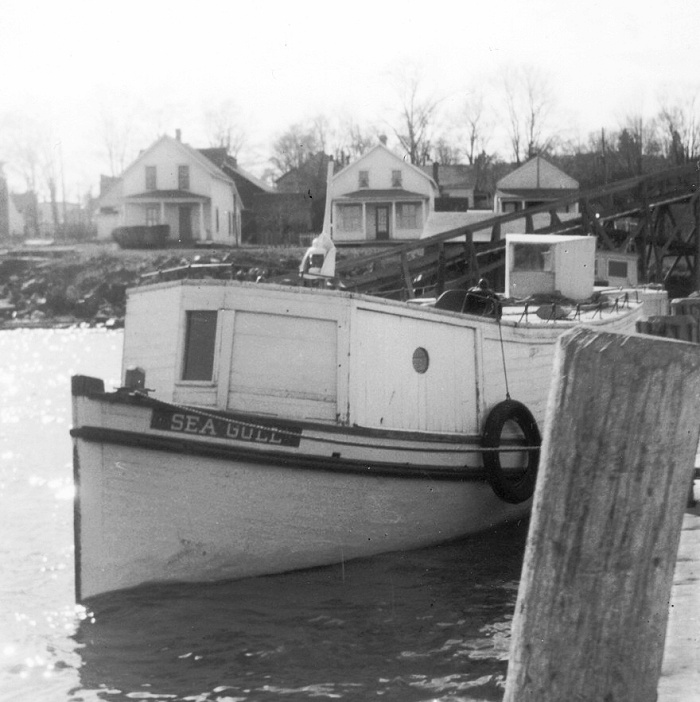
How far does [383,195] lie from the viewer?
228 feet

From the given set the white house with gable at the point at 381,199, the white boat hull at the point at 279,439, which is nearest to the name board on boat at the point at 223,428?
the white boat hull at the point at 279,439

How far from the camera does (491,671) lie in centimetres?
844

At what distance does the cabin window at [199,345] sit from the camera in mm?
10609

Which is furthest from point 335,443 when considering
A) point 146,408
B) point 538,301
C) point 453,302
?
point 538,301

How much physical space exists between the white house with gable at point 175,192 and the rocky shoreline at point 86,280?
3228 millimetres

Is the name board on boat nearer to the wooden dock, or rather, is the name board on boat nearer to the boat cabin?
the wooden dock

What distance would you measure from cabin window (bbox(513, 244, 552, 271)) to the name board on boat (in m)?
8.84

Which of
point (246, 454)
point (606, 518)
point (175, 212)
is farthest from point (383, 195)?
point (606, 518)

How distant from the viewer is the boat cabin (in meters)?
17.7

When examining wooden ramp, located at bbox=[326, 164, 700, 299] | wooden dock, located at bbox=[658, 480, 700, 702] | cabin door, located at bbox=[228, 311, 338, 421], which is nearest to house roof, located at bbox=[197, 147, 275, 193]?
wooden ramp, located at bbox=[326, 164, 700, 299]

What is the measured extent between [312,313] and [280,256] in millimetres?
54049

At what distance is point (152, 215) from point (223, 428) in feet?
215

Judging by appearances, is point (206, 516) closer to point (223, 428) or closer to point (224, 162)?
point (223, 428)

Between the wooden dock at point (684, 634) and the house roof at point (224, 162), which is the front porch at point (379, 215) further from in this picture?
the wooden dock at point (684, 634)
